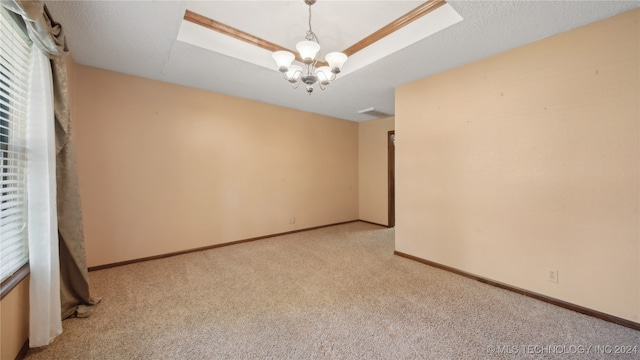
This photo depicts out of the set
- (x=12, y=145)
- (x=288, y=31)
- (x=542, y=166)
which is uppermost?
(x=288, y=31)

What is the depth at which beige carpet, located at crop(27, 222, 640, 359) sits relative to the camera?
1.61 metres

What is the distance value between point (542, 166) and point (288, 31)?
276cm

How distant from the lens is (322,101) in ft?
13.5

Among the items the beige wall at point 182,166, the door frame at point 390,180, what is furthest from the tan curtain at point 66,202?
the door frame at point 390,180

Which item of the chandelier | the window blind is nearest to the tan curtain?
the window blind

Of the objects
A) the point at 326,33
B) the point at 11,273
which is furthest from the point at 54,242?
the point at 326,33

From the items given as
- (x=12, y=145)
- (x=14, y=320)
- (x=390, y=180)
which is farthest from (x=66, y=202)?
(x=390, y=180)

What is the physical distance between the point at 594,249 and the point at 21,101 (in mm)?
4346

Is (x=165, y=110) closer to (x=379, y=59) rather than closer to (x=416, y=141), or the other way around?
(x=379, y=59)

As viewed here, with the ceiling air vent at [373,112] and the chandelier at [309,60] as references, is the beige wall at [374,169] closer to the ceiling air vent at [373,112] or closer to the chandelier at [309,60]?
the ceiling air vent at [373,112]

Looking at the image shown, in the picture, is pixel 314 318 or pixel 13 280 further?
pixel 314 318

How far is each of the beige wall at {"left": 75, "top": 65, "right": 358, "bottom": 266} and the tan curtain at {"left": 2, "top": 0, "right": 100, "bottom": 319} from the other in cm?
105

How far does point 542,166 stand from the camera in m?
2.22

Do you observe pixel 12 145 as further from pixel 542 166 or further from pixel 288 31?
pixel 542 166
